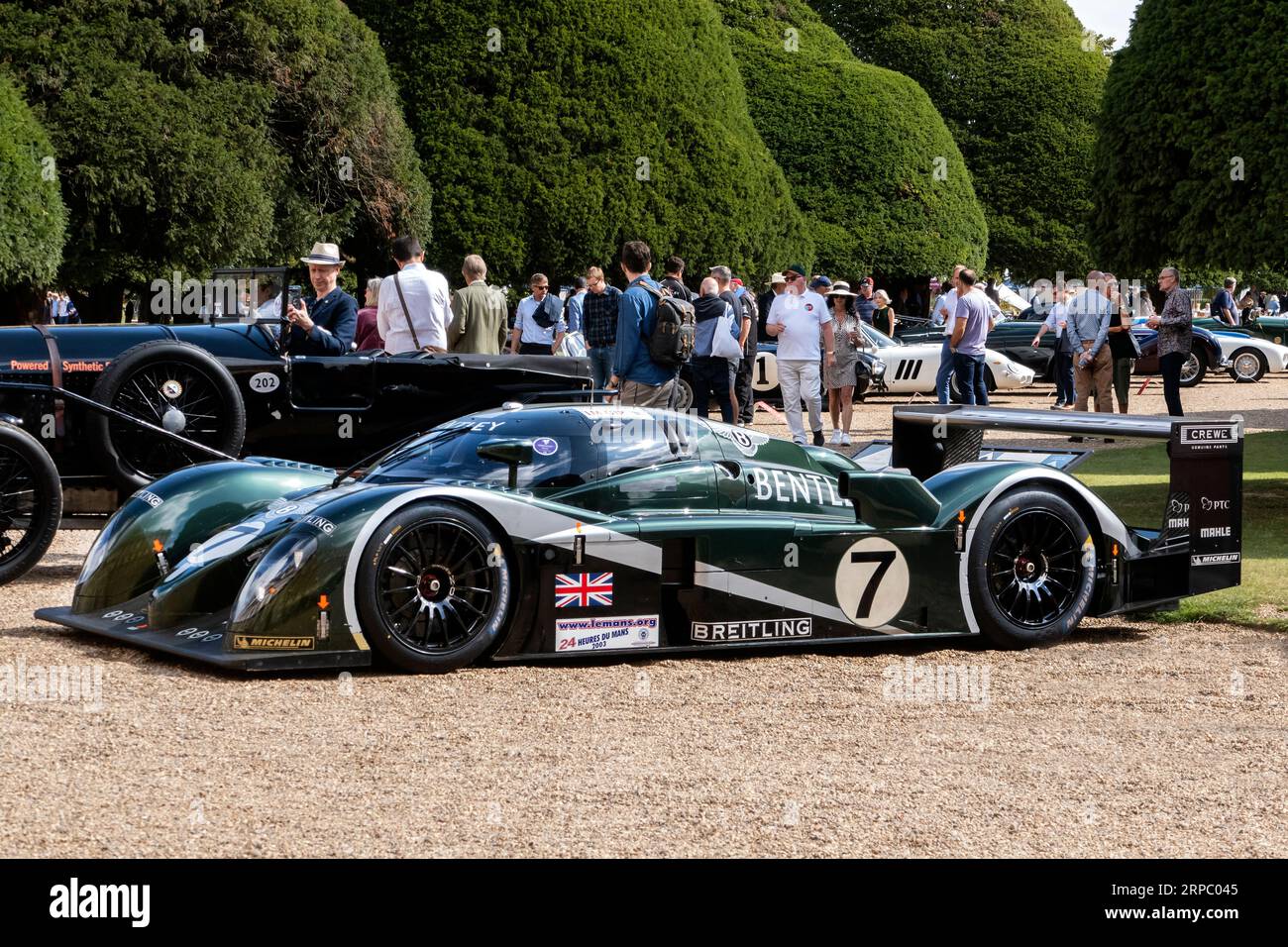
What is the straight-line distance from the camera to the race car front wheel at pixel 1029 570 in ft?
26.3

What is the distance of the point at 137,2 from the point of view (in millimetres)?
22344

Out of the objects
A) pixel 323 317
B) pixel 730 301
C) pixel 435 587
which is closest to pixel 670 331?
pixel 323 317

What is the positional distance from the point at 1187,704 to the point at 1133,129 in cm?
801

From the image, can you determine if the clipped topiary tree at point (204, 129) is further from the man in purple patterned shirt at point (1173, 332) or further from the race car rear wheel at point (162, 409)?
the man in purple patterned shirt at point (1173, 332)

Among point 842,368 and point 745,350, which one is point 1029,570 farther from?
point 745,350

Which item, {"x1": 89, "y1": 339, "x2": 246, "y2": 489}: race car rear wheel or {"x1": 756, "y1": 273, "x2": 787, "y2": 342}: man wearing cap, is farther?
{"x1": 756, "y1": 273, "x2": 787, "y2": 342}: man wearing cap

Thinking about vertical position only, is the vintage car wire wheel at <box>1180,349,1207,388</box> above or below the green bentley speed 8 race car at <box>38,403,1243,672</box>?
above

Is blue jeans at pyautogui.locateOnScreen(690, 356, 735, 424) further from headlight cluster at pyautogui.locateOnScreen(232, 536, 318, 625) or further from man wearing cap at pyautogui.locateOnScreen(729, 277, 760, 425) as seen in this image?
headlight cluster at pyautogui.locateOnScreen(232, 536, 318, 625)

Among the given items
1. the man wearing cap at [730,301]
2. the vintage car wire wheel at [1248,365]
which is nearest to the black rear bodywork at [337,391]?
the man wearing cap at [730,301]

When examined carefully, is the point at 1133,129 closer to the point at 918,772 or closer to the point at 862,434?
the point at 862,434

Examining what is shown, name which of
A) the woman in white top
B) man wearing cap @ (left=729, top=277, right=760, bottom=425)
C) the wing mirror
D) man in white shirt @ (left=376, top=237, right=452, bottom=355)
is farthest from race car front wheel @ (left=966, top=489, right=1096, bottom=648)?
man wearing cap @ (left=729, top=277, right=760, bottom=425)

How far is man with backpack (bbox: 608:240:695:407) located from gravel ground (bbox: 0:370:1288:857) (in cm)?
438

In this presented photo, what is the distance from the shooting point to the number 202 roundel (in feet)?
25.9

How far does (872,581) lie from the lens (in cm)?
794
